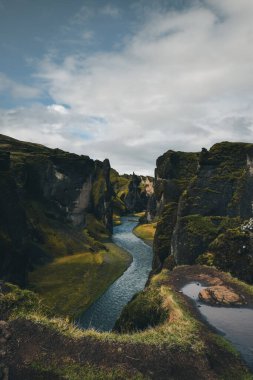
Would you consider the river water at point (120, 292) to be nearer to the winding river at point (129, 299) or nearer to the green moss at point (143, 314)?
the winding river at point (129, 299)

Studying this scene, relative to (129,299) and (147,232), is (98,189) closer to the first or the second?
(147,232)

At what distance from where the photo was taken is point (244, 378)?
2758 cm

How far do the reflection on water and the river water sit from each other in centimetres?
1214

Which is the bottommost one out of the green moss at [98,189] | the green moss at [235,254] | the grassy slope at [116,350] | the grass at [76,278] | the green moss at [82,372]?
the grass at [76,278]

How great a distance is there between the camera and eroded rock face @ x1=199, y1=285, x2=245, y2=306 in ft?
140

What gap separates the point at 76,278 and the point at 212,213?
30411 mm

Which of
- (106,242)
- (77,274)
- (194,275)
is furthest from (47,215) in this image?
(194,275)

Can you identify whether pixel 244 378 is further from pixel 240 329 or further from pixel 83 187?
pixel 83 187

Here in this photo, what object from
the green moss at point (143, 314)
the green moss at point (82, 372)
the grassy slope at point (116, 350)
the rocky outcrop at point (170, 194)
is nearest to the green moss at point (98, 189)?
the rocky outcrop at point (170, 194)

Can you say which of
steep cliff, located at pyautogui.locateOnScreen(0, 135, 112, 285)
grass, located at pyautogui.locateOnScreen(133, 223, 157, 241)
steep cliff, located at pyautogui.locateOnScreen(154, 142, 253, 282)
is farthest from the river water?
steep cliff, located at pyautogui.locateOnScreen(0, 135, 112, 285)

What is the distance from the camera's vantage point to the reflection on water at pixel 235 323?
32.2 meters

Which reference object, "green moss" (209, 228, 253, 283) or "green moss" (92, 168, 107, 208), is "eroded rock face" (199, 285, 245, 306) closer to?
"green moss" (209, 228, 253, 283)

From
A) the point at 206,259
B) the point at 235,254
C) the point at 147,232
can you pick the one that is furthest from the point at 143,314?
the point at 147,232

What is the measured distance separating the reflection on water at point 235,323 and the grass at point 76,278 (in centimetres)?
2541
